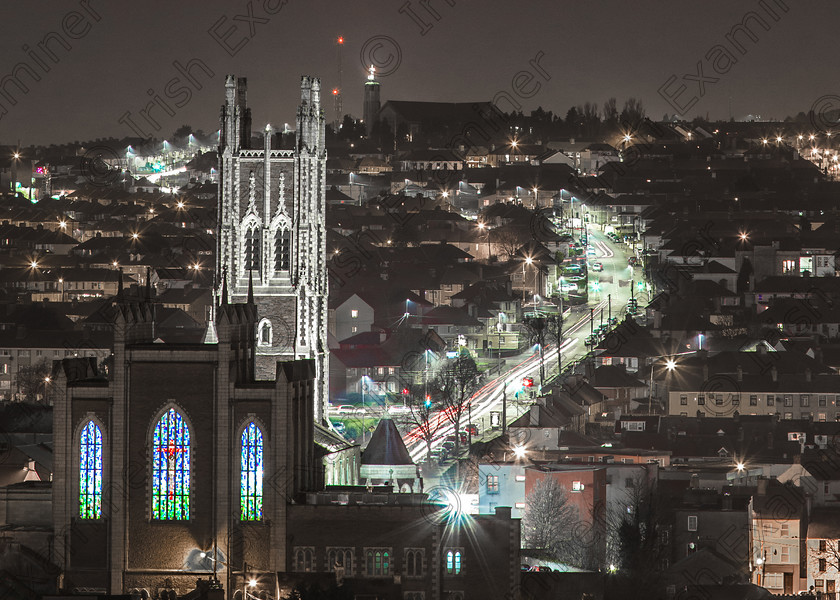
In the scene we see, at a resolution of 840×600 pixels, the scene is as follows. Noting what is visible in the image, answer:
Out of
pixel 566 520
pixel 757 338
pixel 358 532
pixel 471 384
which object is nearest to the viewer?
pixel 358 532

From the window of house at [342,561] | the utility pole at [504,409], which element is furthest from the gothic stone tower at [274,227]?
the utility pole at [504,409]

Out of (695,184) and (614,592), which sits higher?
(695,184)

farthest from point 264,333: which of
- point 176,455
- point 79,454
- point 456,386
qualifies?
→ point 456,386

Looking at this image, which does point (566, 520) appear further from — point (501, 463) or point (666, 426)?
point (666, 426)

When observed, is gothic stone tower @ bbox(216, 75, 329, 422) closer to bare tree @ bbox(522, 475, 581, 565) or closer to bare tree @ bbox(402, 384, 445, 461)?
bare tree @ bbox(522, 475, 581, 565)

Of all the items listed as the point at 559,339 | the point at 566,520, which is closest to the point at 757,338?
the point at 559,339
